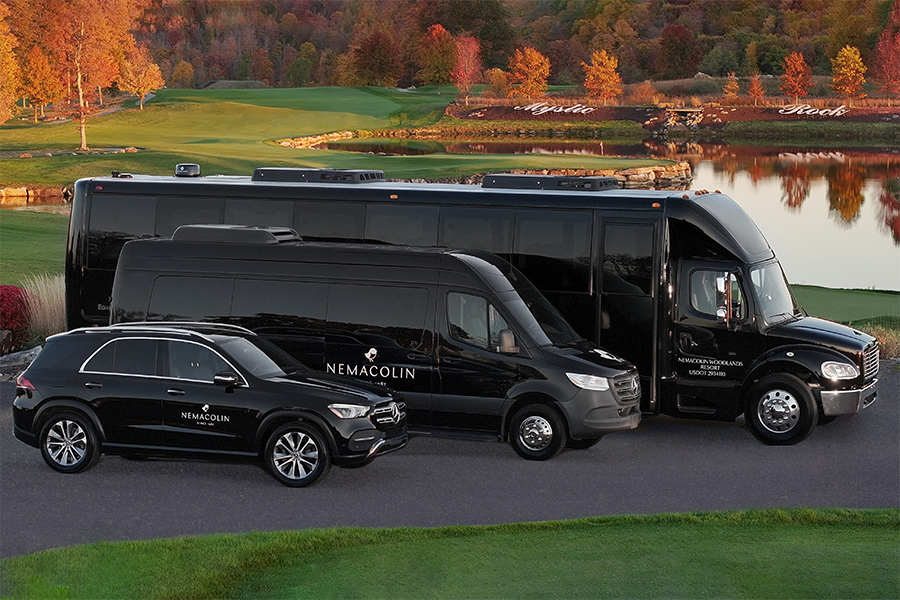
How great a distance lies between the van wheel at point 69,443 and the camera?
1429cm

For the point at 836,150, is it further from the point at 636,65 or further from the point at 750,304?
the point at 750,304

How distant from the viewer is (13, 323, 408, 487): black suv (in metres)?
13.6

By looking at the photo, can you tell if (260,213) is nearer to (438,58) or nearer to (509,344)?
(509,344)

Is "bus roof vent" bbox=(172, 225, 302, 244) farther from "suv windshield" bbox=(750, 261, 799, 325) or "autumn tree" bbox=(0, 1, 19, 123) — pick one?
"autumn tree" bbox=(0, 1, 19, 123)

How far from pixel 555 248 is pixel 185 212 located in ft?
18.4

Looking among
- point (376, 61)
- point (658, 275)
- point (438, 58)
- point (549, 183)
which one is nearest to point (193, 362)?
point (658, 275)

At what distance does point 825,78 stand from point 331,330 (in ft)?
412

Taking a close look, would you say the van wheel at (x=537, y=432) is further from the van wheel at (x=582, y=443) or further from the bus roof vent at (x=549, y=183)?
the bus roof vent at (x=549, y=183)

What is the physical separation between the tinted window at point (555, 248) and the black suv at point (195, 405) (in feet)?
12.4

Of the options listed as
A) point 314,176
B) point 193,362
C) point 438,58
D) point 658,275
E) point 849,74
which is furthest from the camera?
point 438,58

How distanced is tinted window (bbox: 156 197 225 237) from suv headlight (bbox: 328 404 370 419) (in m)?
6.43

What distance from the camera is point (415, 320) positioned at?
51.1 ft

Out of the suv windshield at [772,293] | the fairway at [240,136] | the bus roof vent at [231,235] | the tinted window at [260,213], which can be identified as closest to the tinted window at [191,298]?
the bus roof vent at [231,235]

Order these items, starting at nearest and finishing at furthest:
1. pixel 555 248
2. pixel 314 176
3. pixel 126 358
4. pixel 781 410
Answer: pixel 126 358 < pixel 781 410 < pixel 555 248 < pixel 314 176
